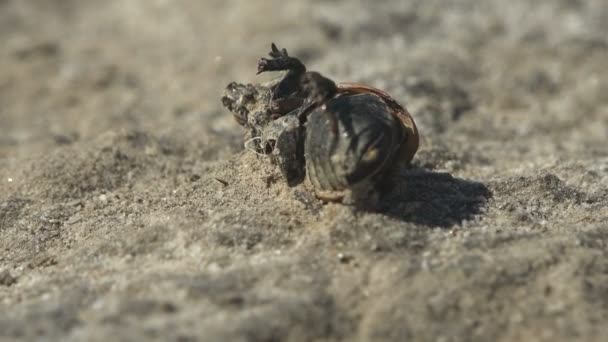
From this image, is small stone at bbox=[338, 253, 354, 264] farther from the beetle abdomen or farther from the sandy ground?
the beetle abdomen

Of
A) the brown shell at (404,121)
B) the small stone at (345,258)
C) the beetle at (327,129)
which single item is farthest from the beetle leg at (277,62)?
the small stone at (345,258)

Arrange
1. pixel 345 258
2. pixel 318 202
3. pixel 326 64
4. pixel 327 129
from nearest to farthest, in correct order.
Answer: pixel 345 258
pixel 327 129
pixel 318 202
pixel 326 64

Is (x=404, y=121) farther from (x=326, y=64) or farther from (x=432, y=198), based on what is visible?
(x=326, y=64)

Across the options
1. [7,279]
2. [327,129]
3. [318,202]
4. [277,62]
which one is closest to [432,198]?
[318,202]

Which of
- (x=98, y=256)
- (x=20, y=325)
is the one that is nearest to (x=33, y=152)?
(x=98, y=256)

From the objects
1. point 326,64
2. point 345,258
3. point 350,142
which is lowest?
point 345,258

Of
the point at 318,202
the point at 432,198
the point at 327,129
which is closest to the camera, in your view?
the point at 327,129
